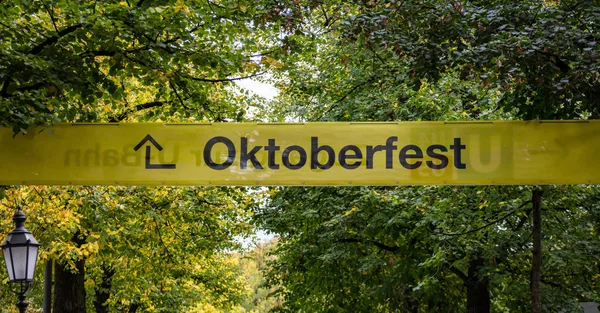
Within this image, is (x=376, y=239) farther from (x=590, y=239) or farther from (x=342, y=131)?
(x=342, y=131)

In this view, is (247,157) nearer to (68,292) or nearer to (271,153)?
(271,153)

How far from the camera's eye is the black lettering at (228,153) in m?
9.77

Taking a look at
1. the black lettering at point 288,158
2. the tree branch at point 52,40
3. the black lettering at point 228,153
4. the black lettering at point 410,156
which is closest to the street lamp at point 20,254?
the tree branch at point 52,40

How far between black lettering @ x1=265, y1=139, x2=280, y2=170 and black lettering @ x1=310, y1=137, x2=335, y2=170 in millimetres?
377

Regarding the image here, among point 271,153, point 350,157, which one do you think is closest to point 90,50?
point 271,153

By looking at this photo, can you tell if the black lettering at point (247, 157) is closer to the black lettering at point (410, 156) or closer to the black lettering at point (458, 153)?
the black lettering at point (410, 156)

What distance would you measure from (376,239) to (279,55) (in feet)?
33.1

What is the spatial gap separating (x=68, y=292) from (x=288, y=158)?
11617mm

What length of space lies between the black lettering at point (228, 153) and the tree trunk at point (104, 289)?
17.2 meters

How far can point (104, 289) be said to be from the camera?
27.6 m

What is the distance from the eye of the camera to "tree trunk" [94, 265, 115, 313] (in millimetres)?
27355

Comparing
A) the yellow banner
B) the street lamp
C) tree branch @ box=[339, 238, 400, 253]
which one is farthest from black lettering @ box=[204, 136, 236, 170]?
tree branch @ box=[339, 238, 400, 253]

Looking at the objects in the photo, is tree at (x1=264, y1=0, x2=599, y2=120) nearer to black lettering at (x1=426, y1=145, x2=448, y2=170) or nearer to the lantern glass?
black lettering at (x1=426, y1=145, x2=448, y2=170)

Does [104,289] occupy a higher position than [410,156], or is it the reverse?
[410,156]
